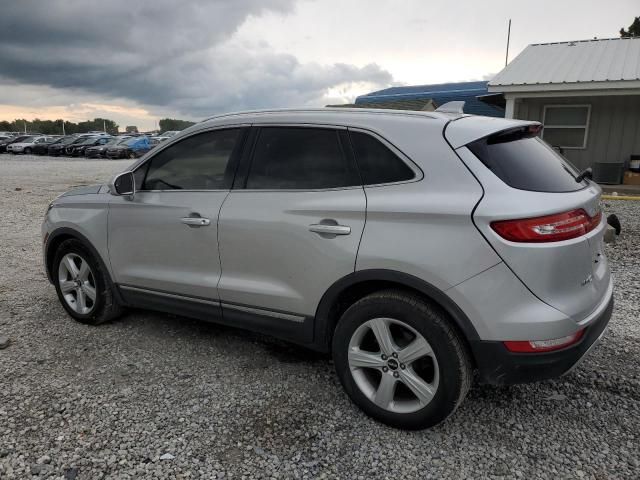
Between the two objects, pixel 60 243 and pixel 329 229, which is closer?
pixel 329 229

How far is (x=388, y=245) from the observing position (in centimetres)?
258

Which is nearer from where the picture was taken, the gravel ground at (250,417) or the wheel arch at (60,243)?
the gravel ground at (250,417)

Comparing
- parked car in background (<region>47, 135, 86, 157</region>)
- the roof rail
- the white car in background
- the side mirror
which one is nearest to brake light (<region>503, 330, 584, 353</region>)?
the roof rail

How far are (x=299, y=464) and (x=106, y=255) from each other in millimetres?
2356

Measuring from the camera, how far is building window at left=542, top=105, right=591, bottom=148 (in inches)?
497

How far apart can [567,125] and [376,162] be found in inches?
474

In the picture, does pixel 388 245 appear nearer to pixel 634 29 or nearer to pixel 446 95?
pixel 446 95

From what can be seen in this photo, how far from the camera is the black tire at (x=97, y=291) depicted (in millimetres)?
4008

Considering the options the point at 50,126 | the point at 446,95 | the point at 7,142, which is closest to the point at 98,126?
the point at 50,126

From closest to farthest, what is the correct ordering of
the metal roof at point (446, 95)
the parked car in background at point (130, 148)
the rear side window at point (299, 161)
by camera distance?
the rear side window at point (299, 161), the metal roof at point (446, 95), the parked car in background at point (130, 148)

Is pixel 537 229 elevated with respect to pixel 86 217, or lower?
elevated

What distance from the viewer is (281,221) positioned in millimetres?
2947

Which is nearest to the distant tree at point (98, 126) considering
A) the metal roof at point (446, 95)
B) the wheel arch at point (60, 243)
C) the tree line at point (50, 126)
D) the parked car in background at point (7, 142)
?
the tree line at point (50, 126)

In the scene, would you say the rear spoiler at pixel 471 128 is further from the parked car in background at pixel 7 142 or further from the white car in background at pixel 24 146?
the parked car in background at pixel 7 142
